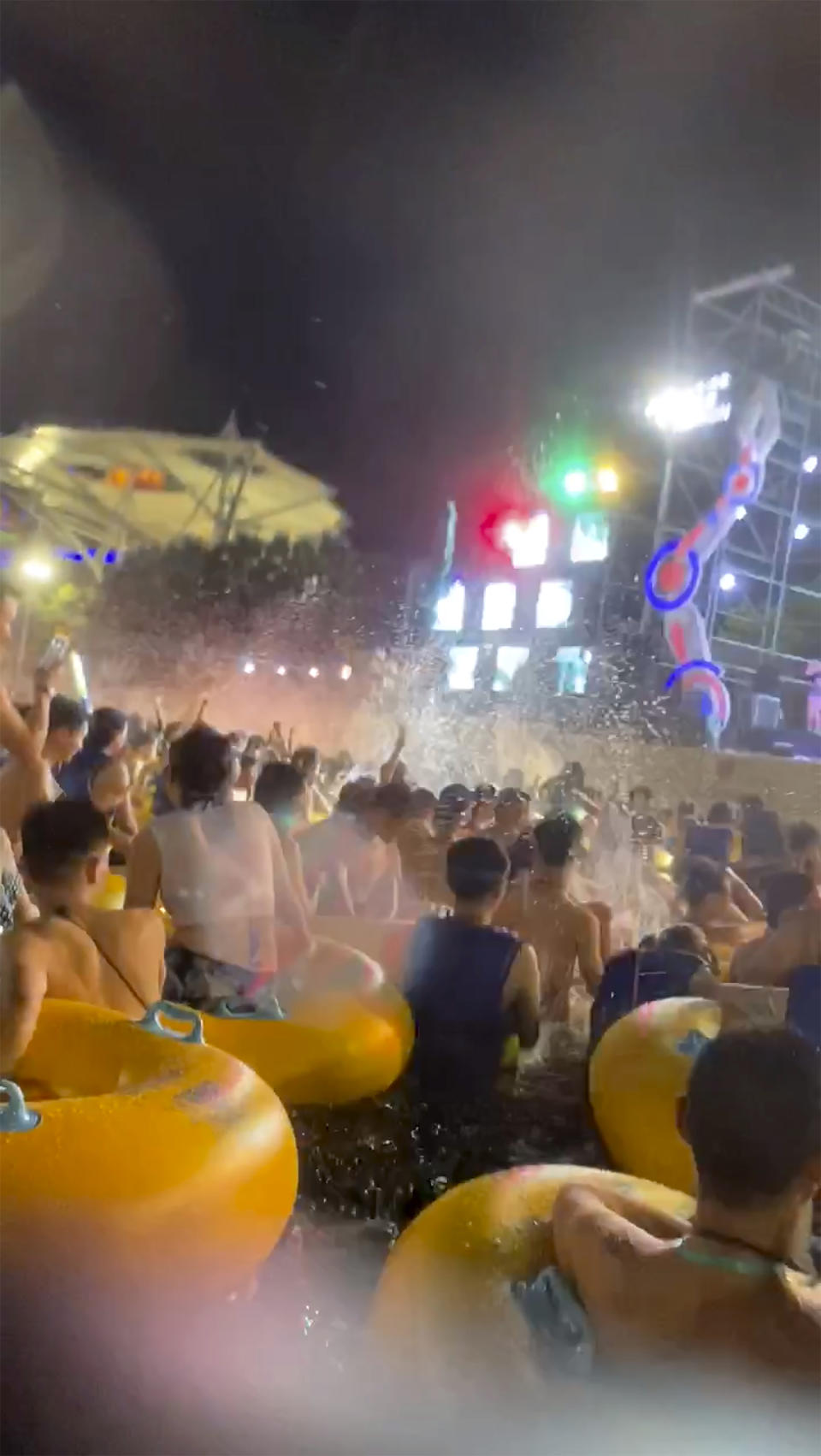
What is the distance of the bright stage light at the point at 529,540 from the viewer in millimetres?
1083

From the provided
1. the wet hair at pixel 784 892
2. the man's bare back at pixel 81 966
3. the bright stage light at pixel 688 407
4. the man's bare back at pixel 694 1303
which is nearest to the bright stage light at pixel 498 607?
the bright stage light at pixel 688 407

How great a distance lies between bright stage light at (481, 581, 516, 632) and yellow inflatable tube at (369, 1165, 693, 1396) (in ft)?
1.81

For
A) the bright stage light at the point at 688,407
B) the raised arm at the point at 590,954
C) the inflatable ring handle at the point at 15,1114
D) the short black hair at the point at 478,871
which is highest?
the bright stage light at the point at 688,407

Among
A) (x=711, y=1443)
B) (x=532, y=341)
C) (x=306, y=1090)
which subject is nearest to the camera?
(x=711, y=1443)

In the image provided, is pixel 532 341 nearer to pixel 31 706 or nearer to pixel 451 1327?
pixel 31 706

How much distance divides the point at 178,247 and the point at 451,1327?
121 cm

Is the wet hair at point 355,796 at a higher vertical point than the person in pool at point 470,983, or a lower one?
higher

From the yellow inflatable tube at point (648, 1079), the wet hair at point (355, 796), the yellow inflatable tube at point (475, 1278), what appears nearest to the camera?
the yellow inflatable tube at point (475, 1278)

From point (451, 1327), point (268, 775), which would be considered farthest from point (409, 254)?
point (451, 1327)

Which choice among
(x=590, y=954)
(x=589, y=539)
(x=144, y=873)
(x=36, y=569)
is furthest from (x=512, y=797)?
(x=36, y=569)

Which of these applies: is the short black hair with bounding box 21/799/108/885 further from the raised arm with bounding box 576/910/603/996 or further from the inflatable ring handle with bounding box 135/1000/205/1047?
the raised arm with bounding box 576/910/603/996

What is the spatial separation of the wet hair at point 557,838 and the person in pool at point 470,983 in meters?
0.05

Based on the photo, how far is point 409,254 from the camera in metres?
1.22

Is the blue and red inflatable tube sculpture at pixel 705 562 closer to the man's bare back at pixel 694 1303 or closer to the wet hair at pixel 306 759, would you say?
the wet hair at pixel 306 759
